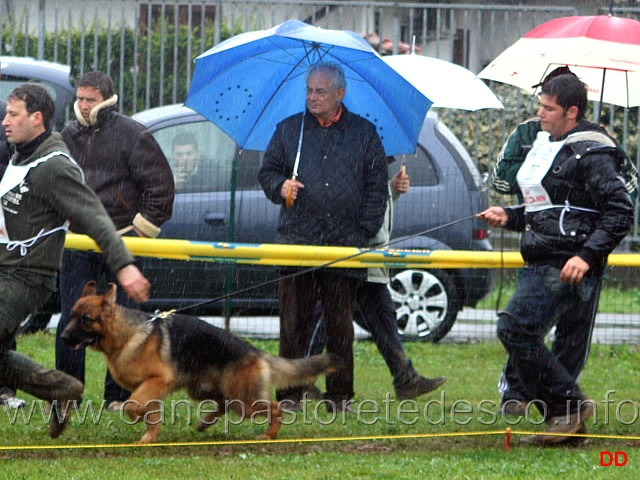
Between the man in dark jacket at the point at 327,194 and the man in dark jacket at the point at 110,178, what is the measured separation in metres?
0.72

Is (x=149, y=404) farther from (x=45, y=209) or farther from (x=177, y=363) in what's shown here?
(x=45, y=209)

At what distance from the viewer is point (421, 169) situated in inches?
409

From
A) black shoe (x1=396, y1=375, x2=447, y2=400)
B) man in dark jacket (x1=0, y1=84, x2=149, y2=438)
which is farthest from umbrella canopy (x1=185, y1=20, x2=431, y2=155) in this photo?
man in dark jacket (x1=0, y1=84, x2=149, y2=438)

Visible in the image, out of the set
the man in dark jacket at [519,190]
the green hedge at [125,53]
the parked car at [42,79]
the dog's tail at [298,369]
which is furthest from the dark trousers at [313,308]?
the green hedge at [125,53]

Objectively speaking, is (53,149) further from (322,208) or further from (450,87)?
(450,87)

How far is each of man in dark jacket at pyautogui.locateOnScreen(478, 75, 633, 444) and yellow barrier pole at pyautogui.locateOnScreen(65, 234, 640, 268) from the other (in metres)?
1.20

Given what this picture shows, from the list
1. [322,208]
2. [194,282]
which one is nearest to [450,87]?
[322,208]

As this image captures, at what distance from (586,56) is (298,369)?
267 centimetres

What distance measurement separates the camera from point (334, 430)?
6.64m

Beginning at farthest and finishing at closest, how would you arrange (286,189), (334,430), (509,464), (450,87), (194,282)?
(194,282) < (450,87) < (286,189) < (334,430) < (509,464)

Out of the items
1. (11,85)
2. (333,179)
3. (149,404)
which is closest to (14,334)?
(149,404)

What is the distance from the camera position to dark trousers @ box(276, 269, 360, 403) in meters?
7.39

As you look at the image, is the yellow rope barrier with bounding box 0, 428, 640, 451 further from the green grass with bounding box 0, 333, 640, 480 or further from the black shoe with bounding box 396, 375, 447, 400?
the black shoe with bounding box 396, 375, 447, 400

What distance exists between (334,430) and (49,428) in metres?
1.58
